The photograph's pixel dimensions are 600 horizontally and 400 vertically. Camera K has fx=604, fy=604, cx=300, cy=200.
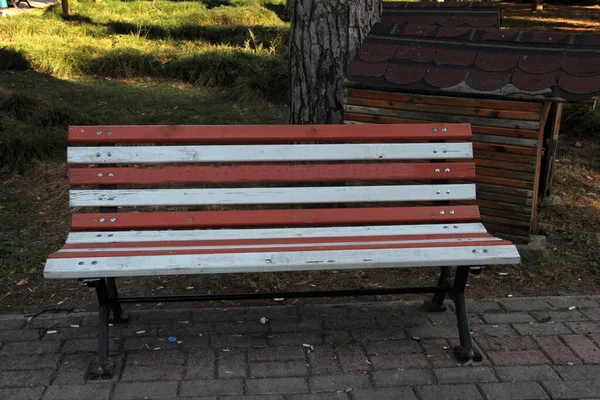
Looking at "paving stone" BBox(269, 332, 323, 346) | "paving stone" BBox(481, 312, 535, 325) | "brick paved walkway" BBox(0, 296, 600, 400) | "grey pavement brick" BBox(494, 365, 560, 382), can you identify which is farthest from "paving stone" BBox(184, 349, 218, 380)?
"paving stone" BBox(481, 312, 535, 325)

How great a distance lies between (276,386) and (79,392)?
0.85 m

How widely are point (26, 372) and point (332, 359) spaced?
1.41m

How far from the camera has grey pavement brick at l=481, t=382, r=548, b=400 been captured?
262 centimetres

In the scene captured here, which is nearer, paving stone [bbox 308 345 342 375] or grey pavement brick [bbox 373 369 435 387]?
grey pavement brick [bbox 373 369 435 387]

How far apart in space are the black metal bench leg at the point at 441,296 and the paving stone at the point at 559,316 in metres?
0.52

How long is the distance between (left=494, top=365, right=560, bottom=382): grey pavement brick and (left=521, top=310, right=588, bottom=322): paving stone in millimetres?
499

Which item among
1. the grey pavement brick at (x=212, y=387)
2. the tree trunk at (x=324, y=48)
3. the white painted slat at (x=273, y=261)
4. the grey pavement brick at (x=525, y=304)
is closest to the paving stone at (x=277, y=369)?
the grey pavement brick at (x=212, y=387)

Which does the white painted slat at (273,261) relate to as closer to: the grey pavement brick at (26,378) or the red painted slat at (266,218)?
the red painted slat at (266,218)

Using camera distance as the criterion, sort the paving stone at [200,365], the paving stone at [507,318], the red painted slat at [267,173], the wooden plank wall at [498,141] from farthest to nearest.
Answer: the wooden plank wall at [498,141]
the paving stone at [507,318]
the red painted slat at [267,173]
the paving stone at [200,365]

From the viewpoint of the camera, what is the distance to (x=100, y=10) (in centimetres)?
1398

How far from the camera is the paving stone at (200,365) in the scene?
2.76 m

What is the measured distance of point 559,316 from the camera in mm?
3320

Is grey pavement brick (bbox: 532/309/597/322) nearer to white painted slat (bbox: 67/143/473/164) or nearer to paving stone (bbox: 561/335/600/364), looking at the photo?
paving stone (bbox: 561/335/600/364)

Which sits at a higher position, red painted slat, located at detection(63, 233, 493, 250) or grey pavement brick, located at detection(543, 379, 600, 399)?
red painted slat, located at detection(63, 233, 493, 250)
